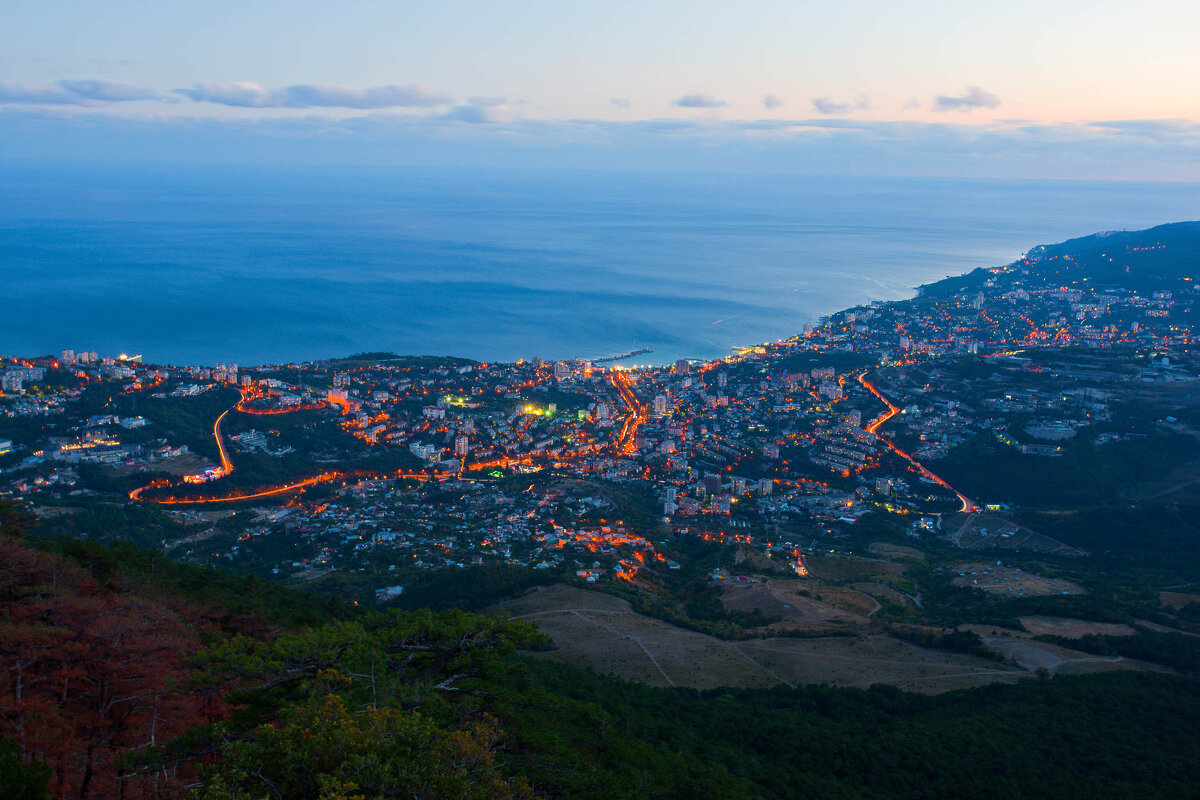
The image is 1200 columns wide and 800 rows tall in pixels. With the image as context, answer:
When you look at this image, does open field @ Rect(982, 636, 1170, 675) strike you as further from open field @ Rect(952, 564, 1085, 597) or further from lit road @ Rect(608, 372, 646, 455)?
lit road @ Rect(608, 372, 646, 455)

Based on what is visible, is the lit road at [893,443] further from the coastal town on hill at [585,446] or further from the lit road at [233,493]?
the lit road at [233,493]

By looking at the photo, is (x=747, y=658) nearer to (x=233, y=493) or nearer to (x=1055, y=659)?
(x=1055, y=659)

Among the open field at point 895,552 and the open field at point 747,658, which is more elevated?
the open field at point 747,658

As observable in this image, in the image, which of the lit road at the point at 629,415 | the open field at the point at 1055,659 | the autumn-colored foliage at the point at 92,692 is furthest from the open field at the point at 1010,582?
the autumn-colored foliage at the point at 92,692

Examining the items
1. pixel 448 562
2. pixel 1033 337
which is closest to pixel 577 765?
pixel 448 562

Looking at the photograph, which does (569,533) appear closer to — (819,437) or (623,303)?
(819,437)

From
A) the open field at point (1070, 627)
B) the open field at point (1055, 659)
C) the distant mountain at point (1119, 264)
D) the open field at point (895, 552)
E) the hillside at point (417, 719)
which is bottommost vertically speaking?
the open field at point (895, 552)

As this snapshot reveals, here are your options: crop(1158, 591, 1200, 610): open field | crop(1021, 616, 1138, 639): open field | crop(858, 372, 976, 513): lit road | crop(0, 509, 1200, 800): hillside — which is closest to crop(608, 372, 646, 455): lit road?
crop(858, 372, 976, 513): lit road
